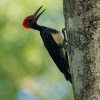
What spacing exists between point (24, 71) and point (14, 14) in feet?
3.10

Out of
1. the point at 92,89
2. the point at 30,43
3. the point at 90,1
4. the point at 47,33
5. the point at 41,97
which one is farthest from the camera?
the point at 41,97

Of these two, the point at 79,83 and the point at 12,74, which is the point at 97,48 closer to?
the point at 79,83

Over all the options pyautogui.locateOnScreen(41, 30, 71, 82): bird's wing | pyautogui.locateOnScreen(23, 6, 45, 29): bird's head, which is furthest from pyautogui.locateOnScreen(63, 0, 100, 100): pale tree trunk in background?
pyautogui.locateOnScreen(23, 6, 45, 29): bird's head

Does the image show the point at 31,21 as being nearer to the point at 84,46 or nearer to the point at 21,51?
the point at 21,51

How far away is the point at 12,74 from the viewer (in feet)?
23.2

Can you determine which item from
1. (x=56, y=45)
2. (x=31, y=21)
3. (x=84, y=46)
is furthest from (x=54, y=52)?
(x=84, y=46)

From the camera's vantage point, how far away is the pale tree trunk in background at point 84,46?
8.88 ft

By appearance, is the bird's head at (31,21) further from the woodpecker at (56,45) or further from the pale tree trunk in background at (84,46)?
the pale tree trunk in background at (84,46)

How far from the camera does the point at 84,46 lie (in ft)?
9.32

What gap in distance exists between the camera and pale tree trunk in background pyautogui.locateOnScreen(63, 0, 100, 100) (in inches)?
107

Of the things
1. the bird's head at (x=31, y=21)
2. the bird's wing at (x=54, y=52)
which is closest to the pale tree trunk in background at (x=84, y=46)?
the bird's wing at (x=54, y=52)

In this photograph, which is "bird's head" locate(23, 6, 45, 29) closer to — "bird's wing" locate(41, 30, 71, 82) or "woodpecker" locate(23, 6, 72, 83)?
"woodpecker" locate(23, 6, 72, 83)

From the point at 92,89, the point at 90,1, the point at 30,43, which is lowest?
the point at 30,43

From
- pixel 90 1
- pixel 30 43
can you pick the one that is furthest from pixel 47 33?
pixel 90 1
